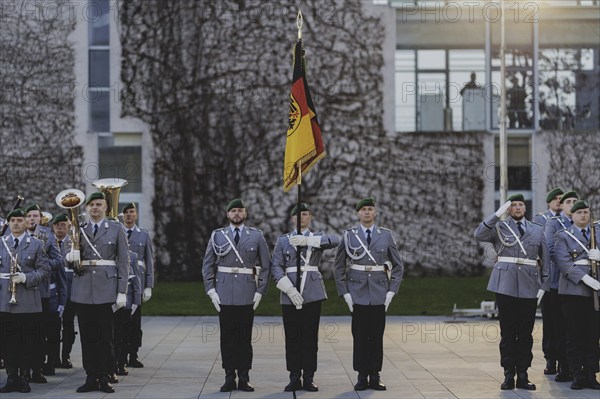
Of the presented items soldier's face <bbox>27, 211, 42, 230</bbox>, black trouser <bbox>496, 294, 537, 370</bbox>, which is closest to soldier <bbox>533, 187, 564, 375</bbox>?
black trouser <bbox>496, 294, 537, 370</bbox>

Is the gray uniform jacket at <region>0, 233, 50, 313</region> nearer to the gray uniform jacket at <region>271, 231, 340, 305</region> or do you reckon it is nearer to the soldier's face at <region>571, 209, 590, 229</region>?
the gray uniform jacket at <region>271, 231, 340, 305</region>

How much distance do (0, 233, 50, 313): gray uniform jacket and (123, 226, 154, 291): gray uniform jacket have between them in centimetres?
207

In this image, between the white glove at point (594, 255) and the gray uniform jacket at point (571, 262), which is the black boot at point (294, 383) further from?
the white glove at point (594, 255)

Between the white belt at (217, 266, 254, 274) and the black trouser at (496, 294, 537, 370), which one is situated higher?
the white belt at (217, 266, 254, 274)

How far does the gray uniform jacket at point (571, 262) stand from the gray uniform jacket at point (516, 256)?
194mm

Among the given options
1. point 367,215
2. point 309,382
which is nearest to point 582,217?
point 367,215

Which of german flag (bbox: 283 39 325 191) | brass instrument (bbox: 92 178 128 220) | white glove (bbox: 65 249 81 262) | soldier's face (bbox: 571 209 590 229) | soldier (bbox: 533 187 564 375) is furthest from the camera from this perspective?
soldier (bbox: 533 187 564 375)

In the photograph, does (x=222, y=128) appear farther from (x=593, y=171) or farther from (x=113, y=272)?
(x=113, y=272)

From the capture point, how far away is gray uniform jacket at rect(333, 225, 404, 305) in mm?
11883

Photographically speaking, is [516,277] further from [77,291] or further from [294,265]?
[77,291]

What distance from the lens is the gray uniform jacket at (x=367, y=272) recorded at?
11883 mm

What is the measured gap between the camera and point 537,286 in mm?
11867

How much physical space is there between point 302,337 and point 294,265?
2.73ft

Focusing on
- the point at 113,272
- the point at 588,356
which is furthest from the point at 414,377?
the point at 113,272
